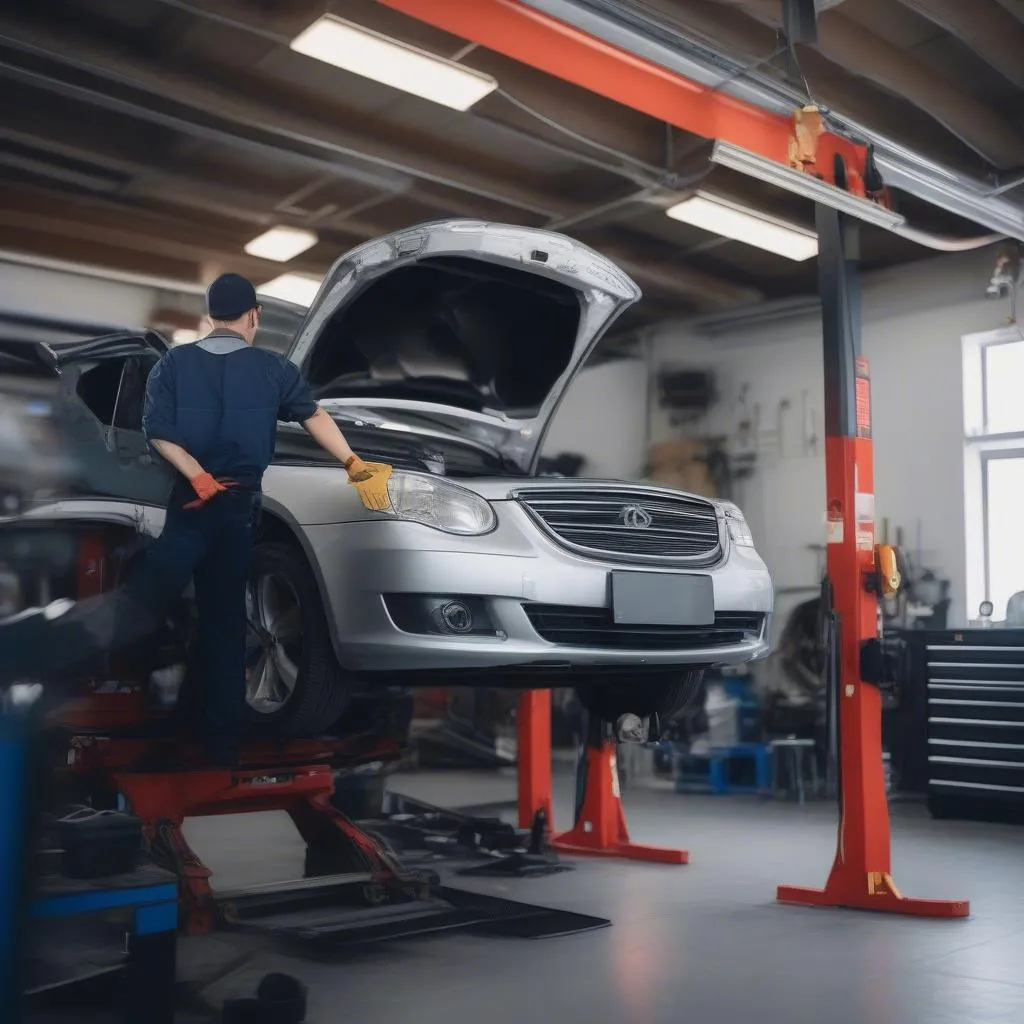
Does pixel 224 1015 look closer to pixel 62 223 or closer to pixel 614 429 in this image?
pixel 62 223

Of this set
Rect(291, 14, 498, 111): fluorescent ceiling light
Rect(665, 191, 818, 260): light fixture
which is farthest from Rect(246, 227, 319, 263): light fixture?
Rect(665, 191, 818, 260): light fixture

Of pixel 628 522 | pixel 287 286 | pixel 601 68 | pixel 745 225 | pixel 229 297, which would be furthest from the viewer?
pixel 745 225

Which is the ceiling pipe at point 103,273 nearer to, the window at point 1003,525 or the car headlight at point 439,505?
the car headlight at point 439,505

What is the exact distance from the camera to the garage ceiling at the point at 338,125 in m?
4.98

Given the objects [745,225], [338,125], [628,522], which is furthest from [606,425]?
[628,522]

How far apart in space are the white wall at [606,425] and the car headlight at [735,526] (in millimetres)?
4761

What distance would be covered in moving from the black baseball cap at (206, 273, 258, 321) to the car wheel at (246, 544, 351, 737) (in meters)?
0.63

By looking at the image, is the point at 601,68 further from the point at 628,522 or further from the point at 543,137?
the point at 543,137

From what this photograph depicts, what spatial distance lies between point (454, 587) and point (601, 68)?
1.98m

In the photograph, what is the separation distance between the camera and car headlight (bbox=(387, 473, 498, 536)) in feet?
9.75

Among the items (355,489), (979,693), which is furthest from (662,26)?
(979,693)

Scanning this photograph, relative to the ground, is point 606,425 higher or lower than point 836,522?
higher

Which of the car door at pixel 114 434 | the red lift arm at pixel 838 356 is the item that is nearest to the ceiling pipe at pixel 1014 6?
the red lift arm at pixel 838 356

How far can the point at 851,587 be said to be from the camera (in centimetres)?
409
